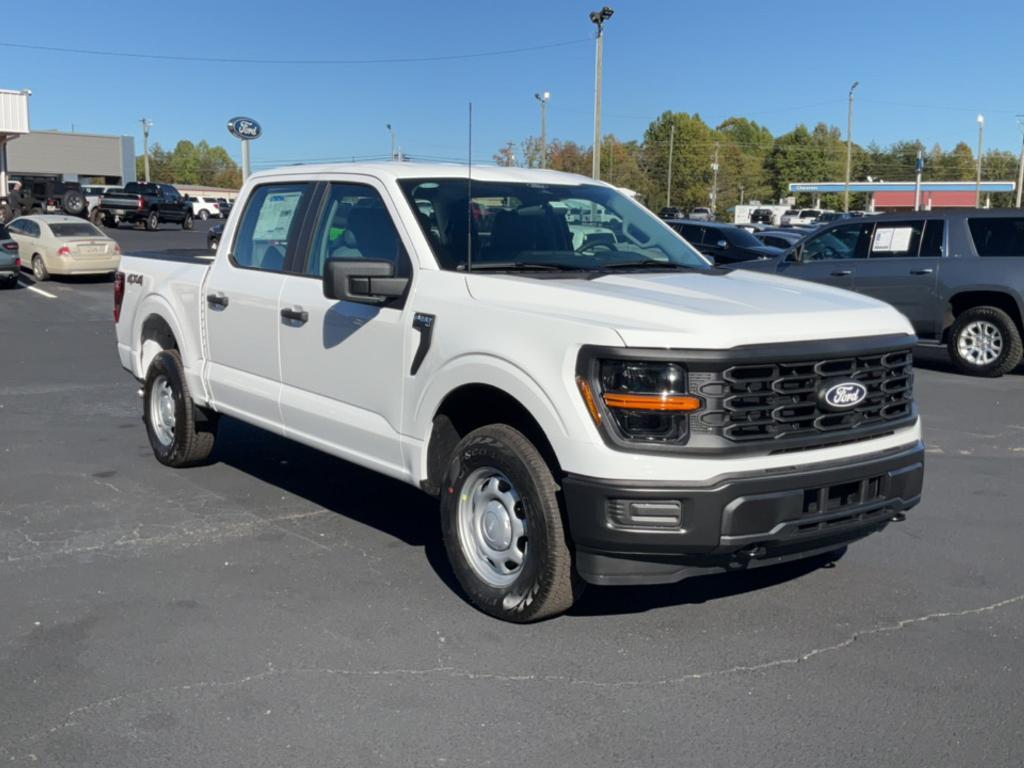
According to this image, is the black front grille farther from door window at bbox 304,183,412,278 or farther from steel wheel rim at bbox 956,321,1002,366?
steel wheel rim at bbox 956,321,1002,366

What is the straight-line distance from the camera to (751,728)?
366 cm

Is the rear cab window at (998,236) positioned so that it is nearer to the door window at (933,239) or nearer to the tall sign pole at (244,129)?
the door window at (933,239)

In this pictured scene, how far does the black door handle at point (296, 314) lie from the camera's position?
218 inches

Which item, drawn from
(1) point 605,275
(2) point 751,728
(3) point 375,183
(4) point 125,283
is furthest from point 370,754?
(4) point 125,283

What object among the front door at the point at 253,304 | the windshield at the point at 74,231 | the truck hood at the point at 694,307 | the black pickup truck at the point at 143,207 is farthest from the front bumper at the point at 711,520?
the black pickup truck at the point at 143,207

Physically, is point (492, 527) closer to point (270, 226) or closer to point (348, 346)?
point (348, 346)

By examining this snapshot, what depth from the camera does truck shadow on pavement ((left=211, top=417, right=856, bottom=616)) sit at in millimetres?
4941

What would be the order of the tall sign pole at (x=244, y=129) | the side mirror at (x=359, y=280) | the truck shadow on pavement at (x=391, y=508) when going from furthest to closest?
the tall sign pole at (x=244, y=129) < the truck shadow on pavement at (x=391, y=508) < the side mirror at (x=359, y=280)

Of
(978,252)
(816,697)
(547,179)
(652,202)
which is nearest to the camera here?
(816,697)

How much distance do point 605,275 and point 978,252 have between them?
898cm

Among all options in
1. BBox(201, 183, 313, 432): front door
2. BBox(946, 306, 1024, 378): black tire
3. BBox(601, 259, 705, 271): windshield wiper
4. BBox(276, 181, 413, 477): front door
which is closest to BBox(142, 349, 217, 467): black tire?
BBox(201, 183, 313, 432): front door

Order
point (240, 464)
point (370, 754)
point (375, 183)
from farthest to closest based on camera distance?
point (240, 464), point (375, 183), point (370, 754)

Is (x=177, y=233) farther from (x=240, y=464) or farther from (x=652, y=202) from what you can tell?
(x=652, y=202)

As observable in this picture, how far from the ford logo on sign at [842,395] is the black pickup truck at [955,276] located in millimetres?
8714
